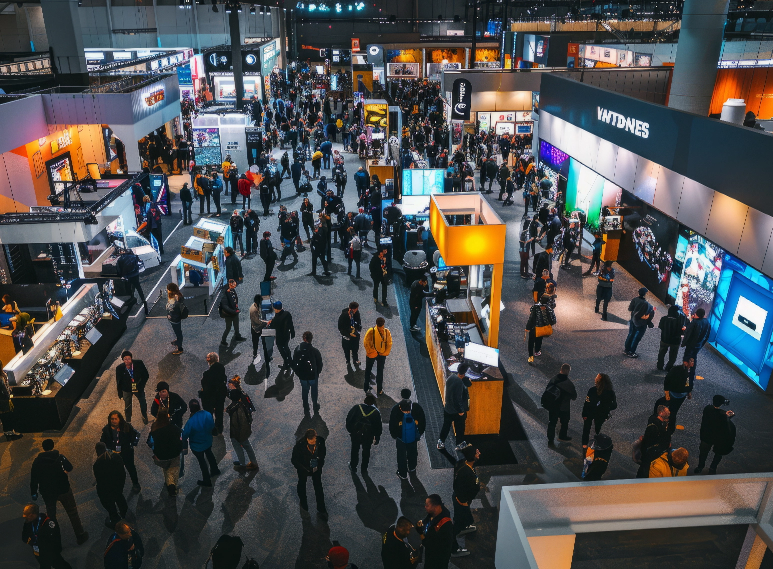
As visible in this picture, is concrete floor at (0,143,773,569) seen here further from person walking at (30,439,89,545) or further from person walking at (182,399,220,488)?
person walking at (182,399,220,488)

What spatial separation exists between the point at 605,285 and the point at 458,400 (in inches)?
205

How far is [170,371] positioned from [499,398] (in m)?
5.33

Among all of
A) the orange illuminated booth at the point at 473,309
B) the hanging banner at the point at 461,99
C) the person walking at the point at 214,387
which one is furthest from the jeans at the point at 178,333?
the hanging banner at the point at 461,99

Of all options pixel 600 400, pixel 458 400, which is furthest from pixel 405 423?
pixel 600 400

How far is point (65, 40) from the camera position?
63.6 ft

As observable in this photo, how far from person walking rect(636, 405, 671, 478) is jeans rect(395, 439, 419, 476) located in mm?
2600

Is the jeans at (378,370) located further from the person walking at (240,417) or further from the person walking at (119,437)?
the person walking at (119,437)

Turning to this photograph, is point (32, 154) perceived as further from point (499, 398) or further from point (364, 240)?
point (499, 398)

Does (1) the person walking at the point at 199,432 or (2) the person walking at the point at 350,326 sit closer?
(1) the person walking at the point at 199,432

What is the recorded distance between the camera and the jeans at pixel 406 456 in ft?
23.5

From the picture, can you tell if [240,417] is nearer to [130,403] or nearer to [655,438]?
[130,403]

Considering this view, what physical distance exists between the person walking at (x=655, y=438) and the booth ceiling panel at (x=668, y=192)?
5.85m

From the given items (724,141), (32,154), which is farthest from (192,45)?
(724,141)

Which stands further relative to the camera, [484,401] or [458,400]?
[484,401]
